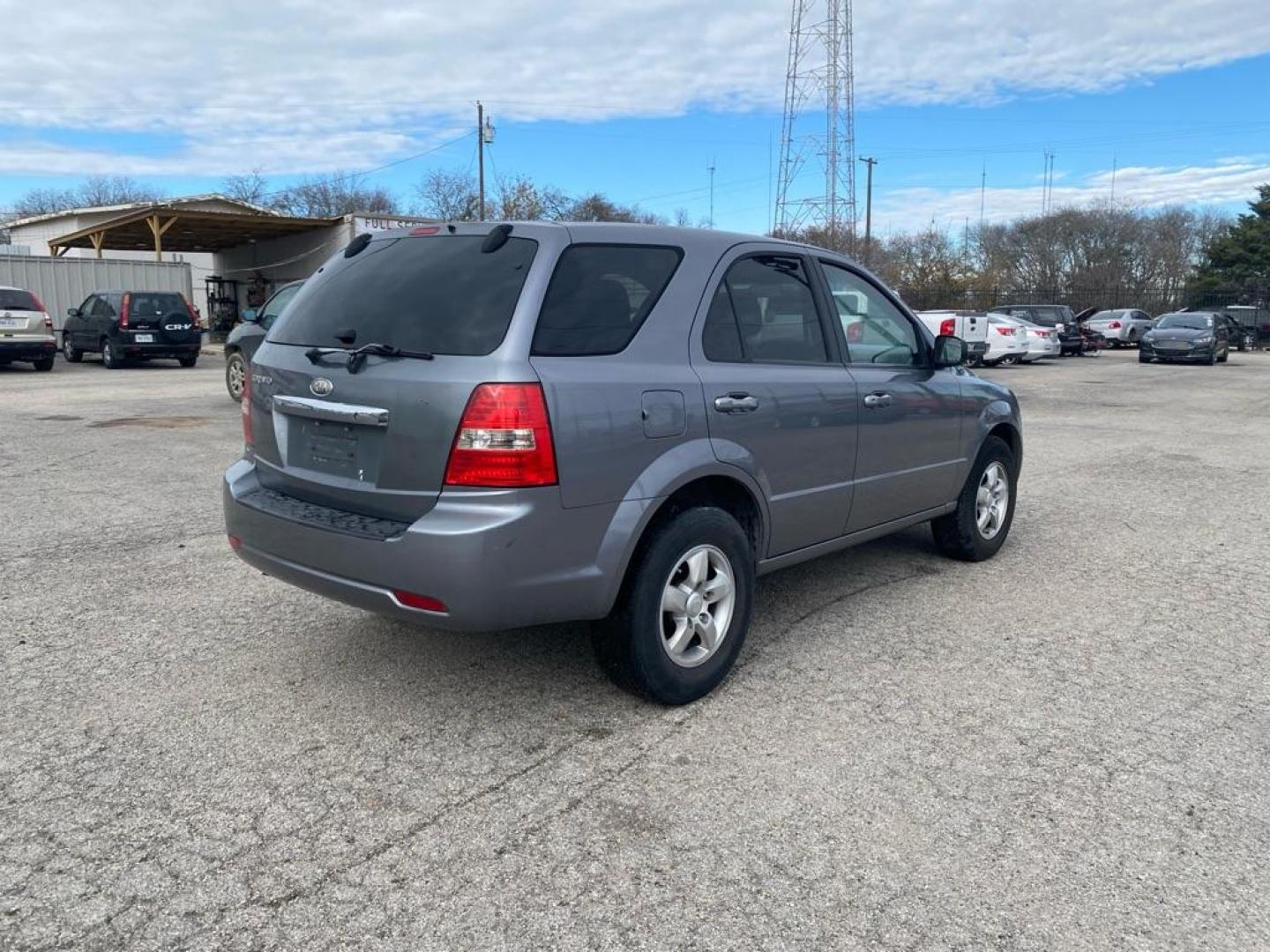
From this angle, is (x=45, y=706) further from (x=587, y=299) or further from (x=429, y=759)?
(x=587, y=299)

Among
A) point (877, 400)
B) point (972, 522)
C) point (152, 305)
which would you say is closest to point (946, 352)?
point (877, 400)

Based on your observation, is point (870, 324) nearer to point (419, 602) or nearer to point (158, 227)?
point (419, 602)

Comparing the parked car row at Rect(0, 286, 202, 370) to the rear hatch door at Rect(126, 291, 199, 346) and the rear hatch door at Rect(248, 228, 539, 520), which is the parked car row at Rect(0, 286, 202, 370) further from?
the rear hatch door at Rect(248, 228, 539, 520)

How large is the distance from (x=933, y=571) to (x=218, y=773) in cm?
404

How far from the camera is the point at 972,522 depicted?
588cm

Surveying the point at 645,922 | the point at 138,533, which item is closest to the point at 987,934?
the point at 645,922

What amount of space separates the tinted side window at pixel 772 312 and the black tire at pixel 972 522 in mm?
1739

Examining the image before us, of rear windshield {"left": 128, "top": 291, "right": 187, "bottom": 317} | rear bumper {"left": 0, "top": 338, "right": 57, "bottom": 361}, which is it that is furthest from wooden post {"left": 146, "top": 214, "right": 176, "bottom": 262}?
rear bumper {"left": 0, "top": 338, "right": 57, "bottom": 361}

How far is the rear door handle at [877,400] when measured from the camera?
4758 mm

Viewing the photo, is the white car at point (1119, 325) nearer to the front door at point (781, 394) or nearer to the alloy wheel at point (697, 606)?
the front door at point (781, 394)

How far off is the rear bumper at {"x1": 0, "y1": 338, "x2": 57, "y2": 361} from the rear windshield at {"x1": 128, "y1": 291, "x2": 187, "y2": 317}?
64.3 inches

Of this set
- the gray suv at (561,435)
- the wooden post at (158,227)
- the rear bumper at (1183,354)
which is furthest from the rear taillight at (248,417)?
the rear bumper at (1183,354)

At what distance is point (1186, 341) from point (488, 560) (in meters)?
29.2

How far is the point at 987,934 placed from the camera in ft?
8.42
